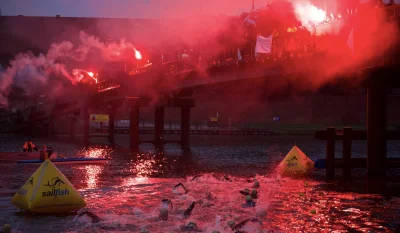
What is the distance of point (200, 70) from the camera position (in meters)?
48.3

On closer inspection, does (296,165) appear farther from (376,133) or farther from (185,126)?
(185,126)

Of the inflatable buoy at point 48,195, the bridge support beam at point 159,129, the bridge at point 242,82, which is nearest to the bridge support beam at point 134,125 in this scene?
the bridge at point 242,82

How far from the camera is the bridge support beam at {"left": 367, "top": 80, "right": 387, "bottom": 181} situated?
27.9 m

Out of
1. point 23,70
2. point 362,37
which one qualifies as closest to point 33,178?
point 362,37

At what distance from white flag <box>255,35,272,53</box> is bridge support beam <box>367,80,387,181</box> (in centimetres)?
1265

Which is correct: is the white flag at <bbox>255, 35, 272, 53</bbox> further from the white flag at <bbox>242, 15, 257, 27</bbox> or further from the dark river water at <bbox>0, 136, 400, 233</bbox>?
the dark river water at <bbox>0, 136, 400, 233</bbox>

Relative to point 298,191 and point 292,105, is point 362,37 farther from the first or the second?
point 292,105

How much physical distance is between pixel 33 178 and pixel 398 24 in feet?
58.5

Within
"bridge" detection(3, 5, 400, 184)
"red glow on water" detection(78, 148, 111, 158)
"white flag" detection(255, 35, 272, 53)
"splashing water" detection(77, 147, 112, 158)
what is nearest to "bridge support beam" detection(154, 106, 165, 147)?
"bridge" detection(3, 5, 400, 184)

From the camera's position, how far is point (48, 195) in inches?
717

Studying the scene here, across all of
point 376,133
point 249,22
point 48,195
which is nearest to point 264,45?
point 249,22

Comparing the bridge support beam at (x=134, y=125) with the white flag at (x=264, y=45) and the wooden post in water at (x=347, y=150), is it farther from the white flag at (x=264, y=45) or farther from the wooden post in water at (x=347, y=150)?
the wooden post in water at (x=347, y=150)

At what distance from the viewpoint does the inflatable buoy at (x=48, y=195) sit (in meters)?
18.1

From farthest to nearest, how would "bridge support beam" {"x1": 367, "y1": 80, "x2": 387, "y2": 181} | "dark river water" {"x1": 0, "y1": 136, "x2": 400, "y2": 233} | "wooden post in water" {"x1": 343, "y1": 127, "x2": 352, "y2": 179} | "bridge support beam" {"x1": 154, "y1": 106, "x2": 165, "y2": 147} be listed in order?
1. "bridge support beam" {"x1": 154, "y1": 106, "x2": 165, "y2": 147}
2. "wooden post in water" {"x1": 343, "y1": 127, "x2": 352, "y2": 179}
3. "bridge support beam" {"x1": 367, "y1": 80, "x2": 387, "y2": 181}
4. "dark river water" {"x1": 0, "y1": 136, "x2": 400, "y2": 233}
